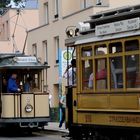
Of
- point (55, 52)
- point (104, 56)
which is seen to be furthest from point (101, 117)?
point (55, 52)

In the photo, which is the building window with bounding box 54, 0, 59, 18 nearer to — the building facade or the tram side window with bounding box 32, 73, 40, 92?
the building facade

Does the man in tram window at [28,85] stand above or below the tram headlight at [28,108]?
above

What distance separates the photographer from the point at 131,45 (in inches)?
521

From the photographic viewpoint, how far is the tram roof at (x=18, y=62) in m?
22.0

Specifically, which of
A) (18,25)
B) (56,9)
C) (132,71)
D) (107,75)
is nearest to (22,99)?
(107,75)

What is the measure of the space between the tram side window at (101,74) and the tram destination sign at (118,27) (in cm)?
66

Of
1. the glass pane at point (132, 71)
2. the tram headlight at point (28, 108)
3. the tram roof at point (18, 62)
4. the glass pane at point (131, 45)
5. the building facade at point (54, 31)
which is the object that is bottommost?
the tram headlight at point (28, 108)

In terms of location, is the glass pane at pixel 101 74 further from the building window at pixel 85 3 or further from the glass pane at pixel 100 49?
the building window at pixel 85 3

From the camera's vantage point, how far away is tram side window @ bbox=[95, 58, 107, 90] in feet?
45.9

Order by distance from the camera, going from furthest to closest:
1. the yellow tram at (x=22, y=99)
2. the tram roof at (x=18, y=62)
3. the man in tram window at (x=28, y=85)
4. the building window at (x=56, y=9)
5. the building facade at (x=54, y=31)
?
the building window at (x=56, y=9), the building facade at (x=54, y=31), the man in tram window at (x=28, y=85), the tram roof at (x=18, y=62), the yellow tram at (x=22, y=99)

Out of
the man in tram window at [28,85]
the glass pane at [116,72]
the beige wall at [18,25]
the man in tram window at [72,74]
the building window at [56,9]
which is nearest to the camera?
the glass pane at [116,72]

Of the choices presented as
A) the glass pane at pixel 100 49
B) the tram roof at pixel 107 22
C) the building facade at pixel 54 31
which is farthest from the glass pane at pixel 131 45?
the building facade at pixel 54 31

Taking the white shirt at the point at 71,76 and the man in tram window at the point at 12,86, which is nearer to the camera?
the white shirt at the point at 71,76

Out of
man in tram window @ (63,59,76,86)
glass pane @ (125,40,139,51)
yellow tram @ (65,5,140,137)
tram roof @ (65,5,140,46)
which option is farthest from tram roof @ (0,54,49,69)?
glass pane @ (125,40,139,51)
